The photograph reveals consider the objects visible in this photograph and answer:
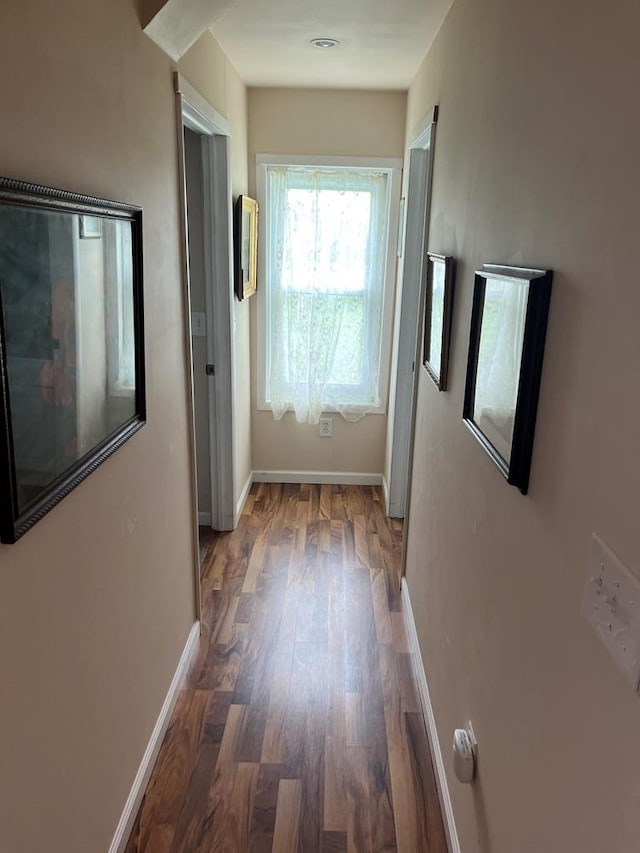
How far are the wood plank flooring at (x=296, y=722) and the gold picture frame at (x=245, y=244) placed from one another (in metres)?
1.46

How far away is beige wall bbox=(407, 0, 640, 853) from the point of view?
776mm

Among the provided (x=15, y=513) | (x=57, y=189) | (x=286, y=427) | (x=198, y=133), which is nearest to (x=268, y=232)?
(x=198, y=133)

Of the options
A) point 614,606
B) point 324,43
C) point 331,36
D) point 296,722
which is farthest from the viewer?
point 324,43

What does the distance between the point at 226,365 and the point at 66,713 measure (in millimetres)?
2203

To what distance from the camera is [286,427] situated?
4180 millimetres

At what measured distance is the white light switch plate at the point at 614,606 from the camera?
0.72m

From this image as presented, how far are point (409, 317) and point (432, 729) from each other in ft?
7.08

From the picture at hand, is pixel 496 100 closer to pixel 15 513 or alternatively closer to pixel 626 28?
pixel 626 28

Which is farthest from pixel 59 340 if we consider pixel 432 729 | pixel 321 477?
pixel 321 477

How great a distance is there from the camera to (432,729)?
6.72 ft

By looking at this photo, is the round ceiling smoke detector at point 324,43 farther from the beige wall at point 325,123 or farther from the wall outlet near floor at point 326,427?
the wall outlet near floor at point 326,427

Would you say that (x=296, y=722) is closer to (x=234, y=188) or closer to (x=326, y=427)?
(x=326, y=427)

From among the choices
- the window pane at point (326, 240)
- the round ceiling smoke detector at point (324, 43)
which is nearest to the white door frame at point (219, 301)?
the round ceiling smoke detector at point (324, 43)

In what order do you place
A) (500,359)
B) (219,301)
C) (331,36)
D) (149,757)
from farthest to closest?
(219,301)
(331,36)
(149,757)
(500,359)
